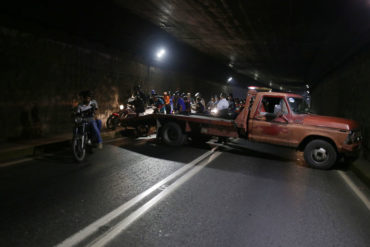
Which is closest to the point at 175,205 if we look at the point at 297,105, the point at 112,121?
the point at 297,105

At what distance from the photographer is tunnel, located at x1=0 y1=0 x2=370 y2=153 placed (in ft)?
32.7

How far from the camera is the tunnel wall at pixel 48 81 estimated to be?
9.82 meters

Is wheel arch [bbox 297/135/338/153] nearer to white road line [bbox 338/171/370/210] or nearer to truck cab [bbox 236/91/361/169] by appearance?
truck cab [bbox 236/91/361/169]

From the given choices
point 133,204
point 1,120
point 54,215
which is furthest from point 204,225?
point 1,120

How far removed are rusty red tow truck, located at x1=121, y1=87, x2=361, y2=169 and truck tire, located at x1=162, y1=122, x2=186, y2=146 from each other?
0.12 ft

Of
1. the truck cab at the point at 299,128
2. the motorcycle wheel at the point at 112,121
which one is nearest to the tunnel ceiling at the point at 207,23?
the truck cab at the point at 299,128

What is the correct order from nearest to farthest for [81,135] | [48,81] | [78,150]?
[78,150]
[81,135]
[48,81]

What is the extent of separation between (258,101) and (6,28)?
27.6 ft

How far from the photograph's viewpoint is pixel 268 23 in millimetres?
13320

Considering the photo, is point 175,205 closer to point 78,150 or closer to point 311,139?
point 78,150

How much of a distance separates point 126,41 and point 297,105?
34.7 feet

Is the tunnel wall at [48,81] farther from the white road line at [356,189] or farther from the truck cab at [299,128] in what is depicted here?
the white road line at [356,189]

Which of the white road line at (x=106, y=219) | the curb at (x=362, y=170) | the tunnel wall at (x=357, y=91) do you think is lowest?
the white road line at (x=106, y=219)

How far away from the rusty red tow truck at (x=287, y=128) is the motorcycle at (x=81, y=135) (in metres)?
3.35
